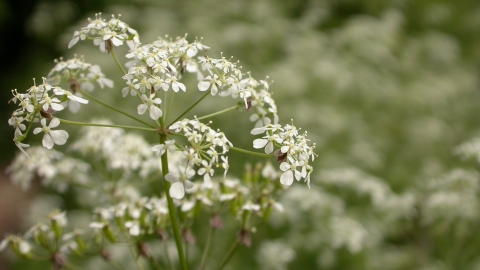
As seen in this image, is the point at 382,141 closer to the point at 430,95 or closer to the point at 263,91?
the point at 430,95

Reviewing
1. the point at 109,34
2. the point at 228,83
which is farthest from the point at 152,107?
the point at 109,34

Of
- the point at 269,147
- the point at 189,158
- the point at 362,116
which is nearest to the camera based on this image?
the point at 189,158

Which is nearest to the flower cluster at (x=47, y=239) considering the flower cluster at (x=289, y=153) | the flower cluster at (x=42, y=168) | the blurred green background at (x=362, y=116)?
the flower cluster at (x=42, y=168)

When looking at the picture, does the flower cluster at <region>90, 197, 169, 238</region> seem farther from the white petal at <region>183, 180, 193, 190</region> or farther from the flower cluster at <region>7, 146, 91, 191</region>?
the flower cluster at <region>7, 146, 91, 191</region>

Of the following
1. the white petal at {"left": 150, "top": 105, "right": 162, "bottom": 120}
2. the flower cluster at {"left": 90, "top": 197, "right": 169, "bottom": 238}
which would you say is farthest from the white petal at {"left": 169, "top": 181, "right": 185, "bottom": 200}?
the flower cluster at {"left": 90, "top": 197, "right": 169, "bottom": 238}

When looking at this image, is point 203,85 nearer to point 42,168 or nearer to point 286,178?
point 286,178

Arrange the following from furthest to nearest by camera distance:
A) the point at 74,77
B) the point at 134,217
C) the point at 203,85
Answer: the point at 74,77, the point at 134,217, the point at 203,85
